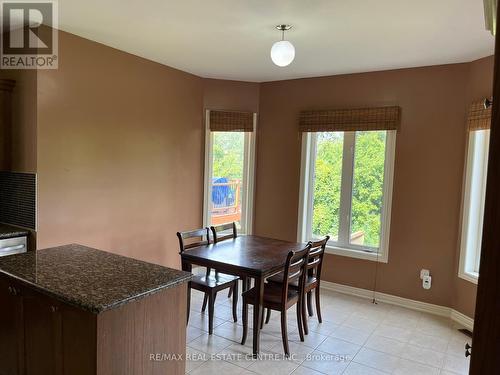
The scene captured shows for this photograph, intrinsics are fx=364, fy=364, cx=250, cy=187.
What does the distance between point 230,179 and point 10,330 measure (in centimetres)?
314

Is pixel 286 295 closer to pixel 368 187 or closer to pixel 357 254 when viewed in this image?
pixel 357 254

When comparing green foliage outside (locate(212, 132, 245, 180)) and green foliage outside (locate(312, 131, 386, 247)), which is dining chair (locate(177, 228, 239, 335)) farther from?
green foliage outside (locate(312, 131, 386, 247))

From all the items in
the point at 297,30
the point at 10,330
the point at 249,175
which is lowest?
the point at 10,330

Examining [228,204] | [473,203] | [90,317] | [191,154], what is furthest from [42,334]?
[473,203]

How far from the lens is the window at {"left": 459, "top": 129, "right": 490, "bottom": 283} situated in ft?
11.0

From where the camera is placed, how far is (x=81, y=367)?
151 centimetres

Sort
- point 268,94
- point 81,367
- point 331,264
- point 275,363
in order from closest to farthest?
point 81,367, point 275,363, point 331,264, point 268,94

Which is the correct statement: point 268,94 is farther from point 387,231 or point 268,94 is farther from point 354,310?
point 354,310

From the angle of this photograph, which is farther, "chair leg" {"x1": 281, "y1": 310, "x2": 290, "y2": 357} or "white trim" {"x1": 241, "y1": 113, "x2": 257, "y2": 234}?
"white trim" {"x1": 241, "y1": 113, "x2": 257, "y2": 234}

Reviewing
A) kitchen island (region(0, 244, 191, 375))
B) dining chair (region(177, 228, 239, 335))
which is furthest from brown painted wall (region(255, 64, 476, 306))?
kitchen island (region(0, 244, 191, 375))

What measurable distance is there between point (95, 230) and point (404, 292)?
3205 millimetres

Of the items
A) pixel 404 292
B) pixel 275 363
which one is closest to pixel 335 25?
pixel 275 363

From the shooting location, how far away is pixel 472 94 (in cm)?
343

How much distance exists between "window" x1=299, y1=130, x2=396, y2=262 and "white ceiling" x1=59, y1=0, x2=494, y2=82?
83cm
